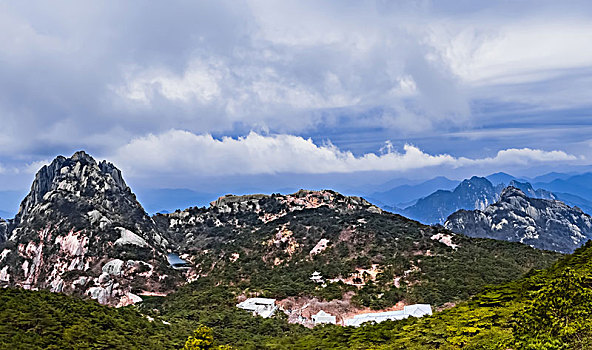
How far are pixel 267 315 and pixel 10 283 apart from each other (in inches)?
2307

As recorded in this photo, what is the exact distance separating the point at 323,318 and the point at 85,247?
55.0 metres

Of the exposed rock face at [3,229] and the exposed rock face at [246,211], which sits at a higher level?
the exposed rock face at [246,211]

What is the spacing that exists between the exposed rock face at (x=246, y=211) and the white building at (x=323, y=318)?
56.3 metres

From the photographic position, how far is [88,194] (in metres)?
105

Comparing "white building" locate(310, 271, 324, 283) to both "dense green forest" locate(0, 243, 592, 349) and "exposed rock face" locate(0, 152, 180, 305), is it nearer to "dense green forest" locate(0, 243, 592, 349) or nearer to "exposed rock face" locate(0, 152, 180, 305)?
"dense green forest" locate(0, 243, 592, 349)

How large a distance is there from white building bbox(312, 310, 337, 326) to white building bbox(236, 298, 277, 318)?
611cm

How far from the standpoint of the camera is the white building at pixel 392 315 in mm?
47634

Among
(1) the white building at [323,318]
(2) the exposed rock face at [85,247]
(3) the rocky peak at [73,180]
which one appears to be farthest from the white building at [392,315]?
(3) the rocky peak at [73,180]

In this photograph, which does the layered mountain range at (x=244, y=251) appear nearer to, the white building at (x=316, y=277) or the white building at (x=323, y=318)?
the white building at (x=316, y=277)

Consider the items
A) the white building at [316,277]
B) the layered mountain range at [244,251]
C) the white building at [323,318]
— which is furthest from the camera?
the white building at [316,277]

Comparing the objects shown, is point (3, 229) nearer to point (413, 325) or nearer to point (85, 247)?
point (85, 247)

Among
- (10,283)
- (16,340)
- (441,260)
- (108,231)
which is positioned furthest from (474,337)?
(10,283)

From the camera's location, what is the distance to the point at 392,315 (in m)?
48.9

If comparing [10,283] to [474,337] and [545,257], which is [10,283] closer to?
[474,337]
